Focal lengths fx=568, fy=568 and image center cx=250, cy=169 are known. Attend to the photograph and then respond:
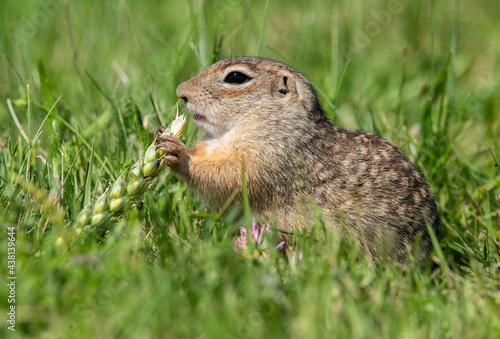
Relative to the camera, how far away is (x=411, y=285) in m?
2.93

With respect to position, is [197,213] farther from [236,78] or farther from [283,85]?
[283,85]

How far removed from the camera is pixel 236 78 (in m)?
4.14

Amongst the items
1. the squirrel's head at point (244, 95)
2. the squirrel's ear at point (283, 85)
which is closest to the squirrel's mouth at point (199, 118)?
the squirrel's head at point (244, 95)

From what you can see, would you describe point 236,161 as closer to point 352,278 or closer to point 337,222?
point 337,222

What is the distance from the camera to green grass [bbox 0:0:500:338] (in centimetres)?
232

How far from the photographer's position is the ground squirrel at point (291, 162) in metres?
3.72

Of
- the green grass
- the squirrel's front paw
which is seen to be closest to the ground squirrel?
the squirrel's front paw

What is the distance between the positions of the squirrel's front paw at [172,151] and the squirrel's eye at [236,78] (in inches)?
26.8

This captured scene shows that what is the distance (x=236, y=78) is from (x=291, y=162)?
757 mm

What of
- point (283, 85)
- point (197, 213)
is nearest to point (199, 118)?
point (283, 85)

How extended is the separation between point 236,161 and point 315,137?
63 cm

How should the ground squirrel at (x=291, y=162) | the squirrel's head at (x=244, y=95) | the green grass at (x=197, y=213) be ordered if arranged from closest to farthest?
the green grass at (x=197, y=213)
the ground squirrel at (x=291, y=162)
the squirrel's head at (x=244, y=95)

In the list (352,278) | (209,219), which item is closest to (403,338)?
(352,278)

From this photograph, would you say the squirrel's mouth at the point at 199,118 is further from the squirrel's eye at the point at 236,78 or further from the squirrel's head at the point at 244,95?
the squirrel's eye at the point at 236,78
